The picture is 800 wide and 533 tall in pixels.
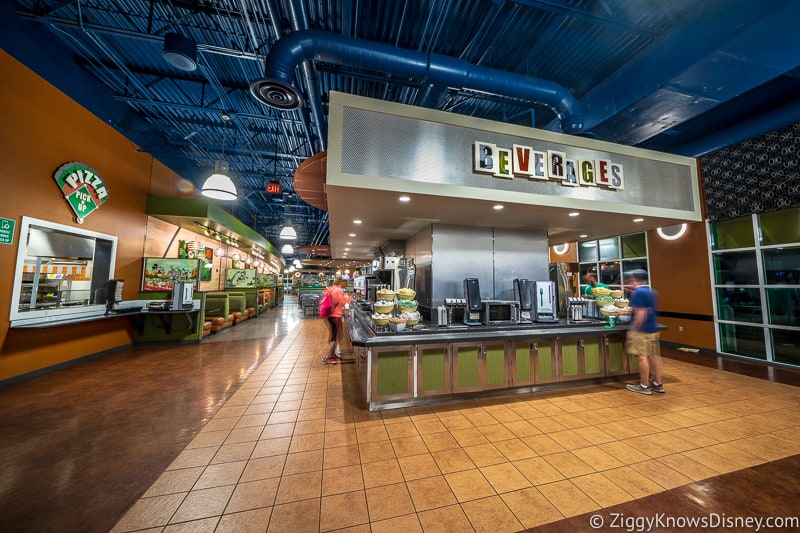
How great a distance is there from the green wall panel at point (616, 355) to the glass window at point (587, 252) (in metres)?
6.39

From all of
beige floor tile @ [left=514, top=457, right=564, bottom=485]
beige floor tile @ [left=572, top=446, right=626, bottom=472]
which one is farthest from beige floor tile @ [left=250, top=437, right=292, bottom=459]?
beige floor tile @ [left=572, top=446, right=626, bottom=472]

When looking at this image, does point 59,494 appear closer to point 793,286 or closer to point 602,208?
point 602,208

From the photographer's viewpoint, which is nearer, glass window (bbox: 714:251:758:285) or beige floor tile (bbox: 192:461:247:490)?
beige floor tile (bbox: 192:461:247:490)

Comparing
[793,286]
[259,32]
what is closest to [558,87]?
[259,32]

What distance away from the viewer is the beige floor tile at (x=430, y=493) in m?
2.09

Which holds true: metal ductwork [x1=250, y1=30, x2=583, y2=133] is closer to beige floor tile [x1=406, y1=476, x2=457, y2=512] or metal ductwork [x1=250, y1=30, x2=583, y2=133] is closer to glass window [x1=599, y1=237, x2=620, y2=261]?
beige floor tile [x1=406, y1=476, x2=457, y2=512]

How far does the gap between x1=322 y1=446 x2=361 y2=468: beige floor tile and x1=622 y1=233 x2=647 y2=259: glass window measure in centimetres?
992

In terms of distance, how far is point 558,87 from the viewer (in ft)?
16.7

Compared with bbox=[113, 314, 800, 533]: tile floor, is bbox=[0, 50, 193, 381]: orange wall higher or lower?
higher

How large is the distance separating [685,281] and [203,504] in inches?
415

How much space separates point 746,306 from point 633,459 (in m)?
6.86

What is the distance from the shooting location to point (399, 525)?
190 cm

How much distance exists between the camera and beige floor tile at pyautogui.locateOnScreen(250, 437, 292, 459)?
2736mm
